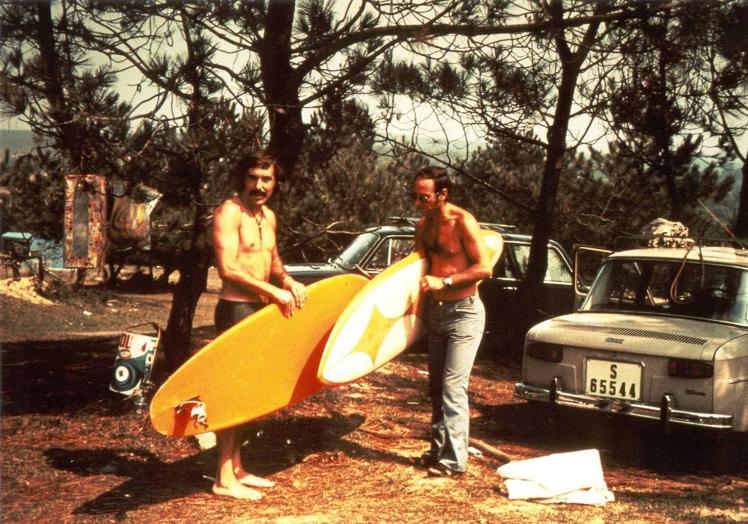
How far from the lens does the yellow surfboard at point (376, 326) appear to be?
17.4 feet

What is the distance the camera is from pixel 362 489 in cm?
514

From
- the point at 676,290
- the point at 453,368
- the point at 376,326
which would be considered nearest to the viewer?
the point at 453,368

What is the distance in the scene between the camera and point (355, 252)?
10828mm

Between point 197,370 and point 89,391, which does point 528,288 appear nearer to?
point 89,391

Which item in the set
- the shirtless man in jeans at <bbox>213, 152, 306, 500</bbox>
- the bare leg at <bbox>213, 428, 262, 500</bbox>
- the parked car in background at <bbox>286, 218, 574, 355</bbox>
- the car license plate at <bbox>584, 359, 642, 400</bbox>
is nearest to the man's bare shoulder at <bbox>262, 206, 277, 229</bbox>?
the shirtless man in jeans at <bbox>213, 152, 306, 500</bbox>

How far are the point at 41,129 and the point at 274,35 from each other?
6.27 ft

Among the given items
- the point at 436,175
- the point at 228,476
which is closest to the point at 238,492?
the point at 228,476

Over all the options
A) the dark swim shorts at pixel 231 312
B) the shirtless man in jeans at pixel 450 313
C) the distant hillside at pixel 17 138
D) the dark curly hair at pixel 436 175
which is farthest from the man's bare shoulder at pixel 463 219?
the distant hillside at pixel 17 138

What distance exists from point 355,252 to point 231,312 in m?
5.87

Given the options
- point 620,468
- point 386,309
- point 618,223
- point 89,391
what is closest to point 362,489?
point 386,309

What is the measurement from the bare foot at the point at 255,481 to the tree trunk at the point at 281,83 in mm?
2353

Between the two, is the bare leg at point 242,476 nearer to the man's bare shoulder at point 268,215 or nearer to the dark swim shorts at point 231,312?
the dark swim shorts at point 231,312

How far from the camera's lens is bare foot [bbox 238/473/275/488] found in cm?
511

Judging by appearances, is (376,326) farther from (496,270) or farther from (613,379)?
(496,270)
